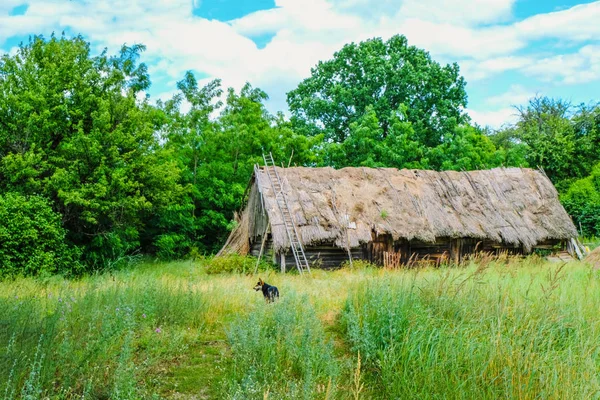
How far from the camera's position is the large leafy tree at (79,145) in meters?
14.3

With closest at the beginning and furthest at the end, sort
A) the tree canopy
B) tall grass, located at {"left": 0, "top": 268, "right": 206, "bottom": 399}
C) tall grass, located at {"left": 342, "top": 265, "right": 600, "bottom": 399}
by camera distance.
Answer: tall grass, located at {"left": 0, "top": 268, "right": 206, "bottom": 399}
tall grass, located at {"left": 342, "top": 265, "right": 600, "bottom": 399}
the tree canopy

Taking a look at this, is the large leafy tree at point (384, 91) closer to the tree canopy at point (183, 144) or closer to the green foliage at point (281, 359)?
the tree canopy at point (183, 144)

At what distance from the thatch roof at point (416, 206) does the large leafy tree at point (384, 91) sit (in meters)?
8.77

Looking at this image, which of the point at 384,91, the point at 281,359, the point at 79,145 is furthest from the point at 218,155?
the point at 281,359

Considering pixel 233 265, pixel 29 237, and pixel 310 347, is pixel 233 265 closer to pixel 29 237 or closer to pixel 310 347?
pixel 29 237

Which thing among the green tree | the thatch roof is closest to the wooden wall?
the thatch roof

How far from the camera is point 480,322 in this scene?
448 centimetres

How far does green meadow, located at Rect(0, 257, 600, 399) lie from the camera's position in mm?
3396

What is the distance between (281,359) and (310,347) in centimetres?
30

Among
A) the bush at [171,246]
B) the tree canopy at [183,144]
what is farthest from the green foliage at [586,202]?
the bush at [171,246]

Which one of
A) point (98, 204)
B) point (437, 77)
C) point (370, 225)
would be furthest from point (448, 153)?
point (98, 204)

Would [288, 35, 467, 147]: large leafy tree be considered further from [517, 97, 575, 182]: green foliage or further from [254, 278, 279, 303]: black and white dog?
[254, 278, 279, 303]: black and white dog

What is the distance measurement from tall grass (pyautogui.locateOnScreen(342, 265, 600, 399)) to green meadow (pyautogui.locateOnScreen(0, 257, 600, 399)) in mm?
16

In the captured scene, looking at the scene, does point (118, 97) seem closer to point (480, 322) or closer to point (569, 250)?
point (480, 322)
